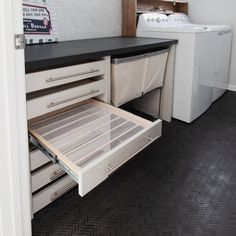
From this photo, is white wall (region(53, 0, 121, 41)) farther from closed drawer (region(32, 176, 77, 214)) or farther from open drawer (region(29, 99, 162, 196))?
closed drawer (region(32, 176, 77, 214))

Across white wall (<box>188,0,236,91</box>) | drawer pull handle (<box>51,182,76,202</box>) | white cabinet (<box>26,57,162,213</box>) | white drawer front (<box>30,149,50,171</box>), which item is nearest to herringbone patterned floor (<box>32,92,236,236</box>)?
drawer pull handle (<box>51,182,76,202</box>)

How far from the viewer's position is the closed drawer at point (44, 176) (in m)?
1.32

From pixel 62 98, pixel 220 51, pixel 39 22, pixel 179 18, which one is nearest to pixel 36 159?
pixel 62 98

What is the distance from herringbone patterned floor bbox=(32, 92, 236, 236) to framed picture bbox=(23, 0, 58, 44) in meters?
1.09

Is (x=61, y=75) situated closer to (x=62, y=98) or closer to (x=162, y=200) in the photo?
(x=62, y=98)

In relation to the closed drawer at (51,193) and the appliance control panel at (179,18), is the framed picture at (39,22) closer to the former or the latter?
the closed drawer at (51,193)

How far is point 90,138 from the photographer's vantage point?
51.9 inches

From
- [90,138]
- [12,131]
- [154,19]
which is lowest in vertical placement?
[90,138]

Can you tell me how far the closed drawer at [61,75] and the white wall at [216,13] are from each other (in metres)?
2.54

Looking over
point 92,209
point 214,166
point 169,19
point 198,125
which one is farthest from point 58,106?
point 169,19

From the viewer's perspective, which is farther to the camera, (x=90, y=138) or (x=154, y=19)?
(x=154, y=19)

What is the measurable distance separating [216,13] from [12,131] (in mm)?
3384

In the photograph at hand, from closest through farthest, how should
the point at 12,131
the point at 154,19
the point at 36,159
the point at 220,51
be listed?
the point at 12,131 < the point at 36,159 < the point at 154,19 < the point at 220,51

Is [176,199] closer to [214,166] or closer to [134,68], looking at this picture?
[214,166]
